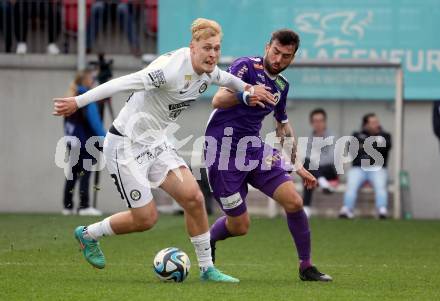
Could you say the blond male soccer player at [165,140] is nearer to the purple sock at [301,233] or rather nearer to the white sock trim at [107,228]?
the white sock trim at [107,228]

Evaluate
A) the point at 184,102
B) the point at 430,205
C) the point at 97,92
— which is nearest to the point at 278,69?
the point at 184,102

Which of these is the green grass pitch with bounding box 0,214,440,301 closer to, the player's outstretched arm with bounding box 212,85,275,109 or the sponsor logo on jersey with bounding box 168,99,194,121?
the sponsor logo on jersey with bounding box 168,99,194,121

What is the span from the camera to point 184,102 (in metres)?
9.31

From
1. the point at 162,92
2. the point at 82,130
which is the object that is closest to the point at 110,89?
the point at 162,92

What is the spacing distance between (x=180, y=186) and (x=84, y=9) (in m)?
10.7

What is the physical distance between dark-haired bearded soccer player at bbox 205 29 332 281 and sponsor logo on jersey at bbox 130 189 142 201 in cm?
91

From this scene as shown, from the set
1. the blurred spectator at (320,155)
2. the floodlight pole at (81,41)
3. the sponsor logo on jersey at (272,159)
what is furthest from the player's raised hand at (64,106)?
the floodlight pole at (81,41)

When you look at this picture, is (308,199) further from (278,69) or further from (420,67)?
(278,69)

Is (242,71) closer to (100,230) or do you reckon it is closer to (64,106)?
(100,230)

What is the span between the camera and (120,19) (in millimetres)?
20078

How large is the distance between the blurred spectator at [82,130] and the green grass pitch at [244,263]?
1.92ft

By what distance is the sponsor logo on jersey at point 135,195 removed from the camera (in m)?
9.38

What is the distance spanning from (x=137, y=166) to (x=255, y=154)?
1.17 meters

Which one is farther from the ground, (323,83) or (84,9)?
(84,9)
